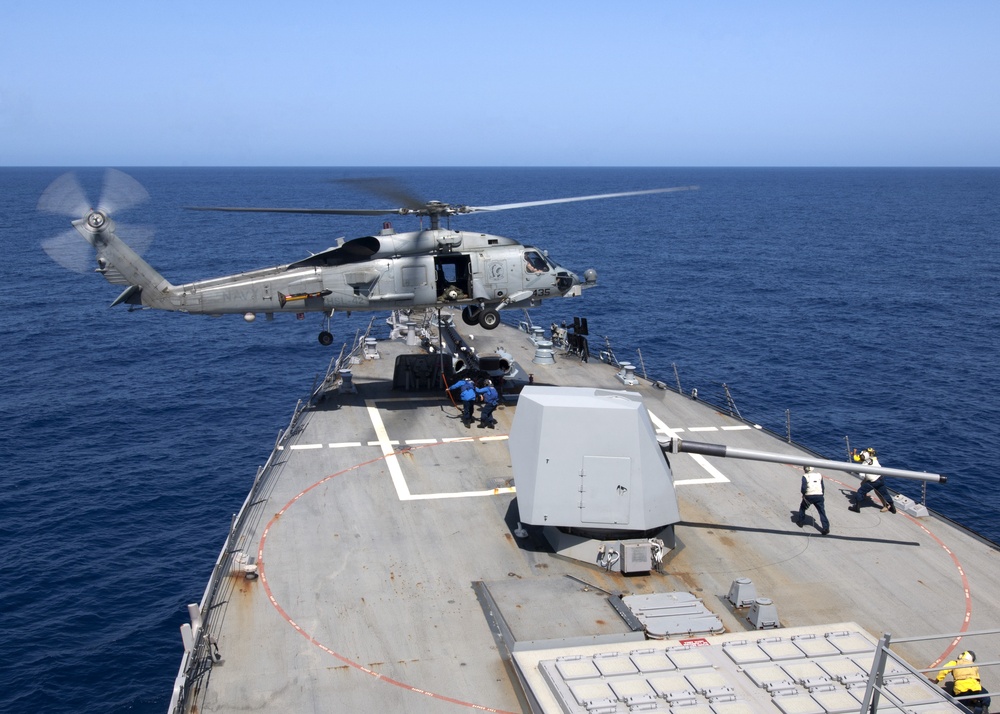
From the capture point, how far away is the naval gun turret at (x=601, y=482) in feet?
48.9

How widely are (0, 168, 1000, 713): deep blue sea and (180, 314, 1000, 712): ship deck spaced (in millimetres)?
2570

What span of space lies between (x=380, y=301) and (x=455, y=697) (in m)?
14.7

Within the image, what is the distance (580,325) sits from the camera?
30.3m

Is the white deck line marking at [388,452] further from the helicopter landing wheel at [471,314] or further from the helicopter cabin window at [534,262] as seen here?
the helicopter cabin window at [534,262]

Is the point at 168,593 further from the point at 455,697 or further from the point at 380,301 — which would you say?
the point at 455,697

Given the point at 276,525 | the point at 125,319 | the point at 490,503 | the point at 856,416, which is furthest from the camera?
the point at 125,319

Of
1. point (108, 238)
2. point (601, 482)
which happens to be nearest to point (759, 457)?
point (601, 482)

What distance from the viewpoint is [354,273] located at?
24.2 m

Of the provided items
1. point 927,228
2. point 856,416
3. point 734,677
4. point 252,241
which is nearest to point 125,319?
point 252,241

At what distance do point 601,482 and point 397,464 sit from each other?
6977 mm

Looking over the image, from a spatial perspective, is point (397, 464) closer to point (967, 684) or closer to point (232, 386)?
point (967, 684)

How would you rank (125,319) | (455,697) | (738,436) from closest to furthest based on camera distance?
(455,697)
(738,436)
(125,319)

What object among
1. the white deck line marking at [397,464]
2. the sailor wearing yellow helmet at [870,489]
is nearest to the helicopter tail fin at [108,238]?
the white deck line marking at [397,464]

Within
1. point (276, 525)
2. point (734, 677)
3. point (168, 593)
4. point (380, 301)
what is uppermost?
point (380, 301)
